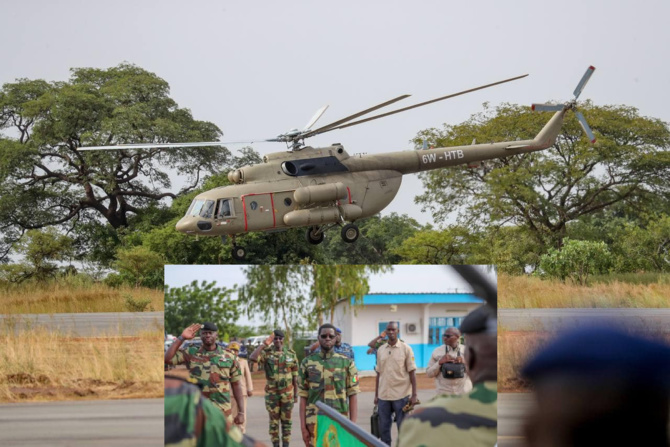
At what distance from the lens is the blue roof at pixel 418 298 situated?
10898mm

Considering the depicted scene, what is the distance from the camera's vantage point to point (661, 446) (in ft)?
35.8

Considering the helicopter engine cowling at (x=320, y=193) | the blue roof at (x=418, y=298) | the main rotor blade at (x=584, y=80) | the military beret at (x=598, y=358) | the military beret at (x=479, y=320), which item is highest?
the main rotor blade at (x=584, y=80)

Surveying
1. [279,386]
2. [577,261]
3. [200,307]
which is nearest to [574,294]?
[577,261]

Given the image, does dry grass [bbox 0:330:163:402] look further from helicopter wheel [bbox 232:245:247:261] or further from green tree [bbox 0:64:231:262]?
green tree [bbox 0:64:231:262]

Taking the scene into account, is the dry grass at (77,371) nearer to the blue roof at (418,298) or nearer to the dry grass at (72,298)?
the dry grass at (72,298)

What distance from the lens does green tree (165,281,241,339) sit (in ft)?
35.9

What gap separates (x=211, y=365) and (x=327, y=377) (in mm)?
1194

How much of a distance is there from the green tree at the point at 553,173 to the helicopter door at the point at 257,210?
69.8 feet

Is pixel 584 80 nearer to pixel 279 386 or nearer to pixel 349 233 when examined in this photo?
pixel 349 233

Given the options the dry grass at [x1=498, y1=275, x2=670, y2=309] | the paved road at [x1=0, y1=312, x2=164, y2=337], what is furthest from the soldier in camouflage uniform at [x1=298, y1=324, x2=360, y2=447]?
the dry grass at [x1=498, y1=275, x2=670, y2=309]

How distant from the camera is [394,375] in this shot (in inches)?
438

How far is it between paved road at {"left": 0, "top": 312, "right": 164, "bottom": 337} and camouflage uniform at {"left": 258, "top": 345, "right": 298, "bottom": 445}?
13212 millimetres

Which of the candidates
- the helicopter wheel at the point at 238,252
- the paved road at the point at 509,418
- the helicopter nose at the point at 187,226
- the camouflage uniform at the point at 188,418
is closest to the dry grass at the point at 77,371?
the helicopter wheel at the point at 238,252

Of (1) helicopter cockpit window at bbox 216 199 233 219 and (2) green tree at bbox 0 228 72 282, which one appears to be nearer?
(1) helicopter cockpit window at bbox 216 199 233 219
